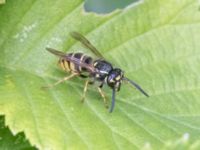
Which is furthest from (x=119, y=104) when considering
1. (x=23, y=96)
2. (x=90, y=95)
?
(x=23, y=96)

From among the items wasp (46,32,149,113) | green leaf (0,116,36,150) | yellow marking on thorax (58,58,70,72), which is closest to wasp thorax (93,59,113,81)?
wasp (46,32,149,113)

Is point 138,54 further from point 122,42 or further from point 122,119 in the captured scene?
point 122,119

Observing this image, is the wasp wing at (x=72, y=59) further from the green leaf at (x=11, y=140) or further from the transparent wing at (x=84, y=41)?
the green leaf at (x=11, y=140)

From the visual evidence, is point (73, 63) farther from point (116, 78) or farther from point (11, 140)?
point (11, 140)

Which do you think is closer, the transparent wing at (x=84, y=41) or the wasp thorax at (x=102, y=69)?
the transparent wing at (x=84, y=41)

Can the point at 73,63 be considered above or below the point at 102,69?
above

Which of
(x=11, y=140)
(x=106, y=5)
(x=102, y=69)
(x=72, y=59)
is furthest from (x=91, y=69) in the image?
(x=106, y=5)

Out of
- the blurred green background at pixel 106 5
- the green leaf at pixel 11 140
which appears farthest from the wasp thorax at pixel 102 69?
the blurred green background at pixel 106 5
